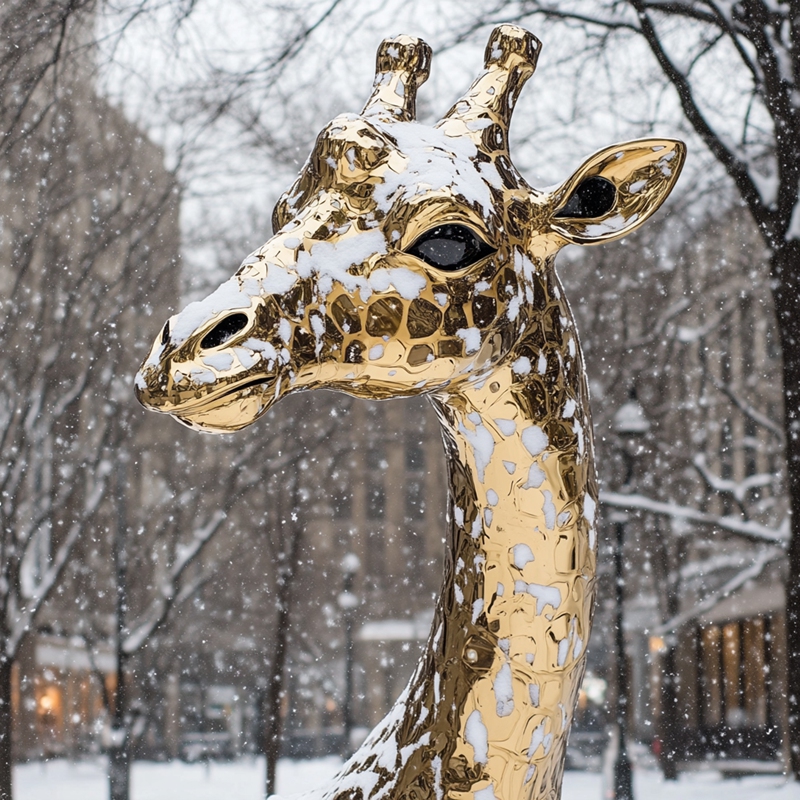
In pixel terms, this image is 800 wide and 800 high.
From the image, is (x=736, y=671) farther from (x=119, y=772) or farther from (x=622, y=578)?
(x=119, y=772)

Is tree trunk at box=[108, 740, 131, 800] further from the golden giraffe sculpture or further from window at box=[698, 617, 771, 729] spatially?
window at box=[698, 617, 771, 729]

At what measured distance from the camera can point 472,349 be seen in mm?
1677

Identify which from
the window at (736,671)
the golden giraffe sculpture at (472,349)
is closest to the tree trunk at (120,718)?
the golden giraffe sculpture at (472,349)

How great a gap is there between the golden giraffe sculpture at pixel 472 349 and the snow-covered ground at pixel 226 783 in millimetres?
12442

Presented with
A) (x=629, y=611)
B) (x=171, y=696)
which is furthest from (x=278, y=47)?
(x=171, y=696)

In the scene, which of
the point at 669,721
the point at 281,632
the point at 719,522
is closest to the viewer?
the point at 719,522

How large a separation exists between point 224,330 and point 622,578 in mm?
11040

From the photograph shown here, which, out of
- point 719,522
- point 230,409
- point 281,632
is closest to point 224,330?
point 230,409

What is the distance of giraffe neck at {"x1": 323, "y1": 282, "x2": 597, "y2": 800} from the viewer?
179 centimetres

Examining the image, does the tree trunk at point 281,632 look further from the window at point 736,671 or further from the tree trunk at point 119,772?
the window at point 736,671

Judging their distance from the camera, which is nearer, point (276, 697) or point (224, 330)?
point (224, 330)

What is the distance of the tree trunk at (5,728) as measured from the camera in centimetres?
965

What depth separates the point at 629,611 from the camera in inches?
968

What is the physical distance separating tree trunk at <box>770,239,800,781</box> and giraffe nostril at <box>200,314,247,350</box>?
4.99 metres
